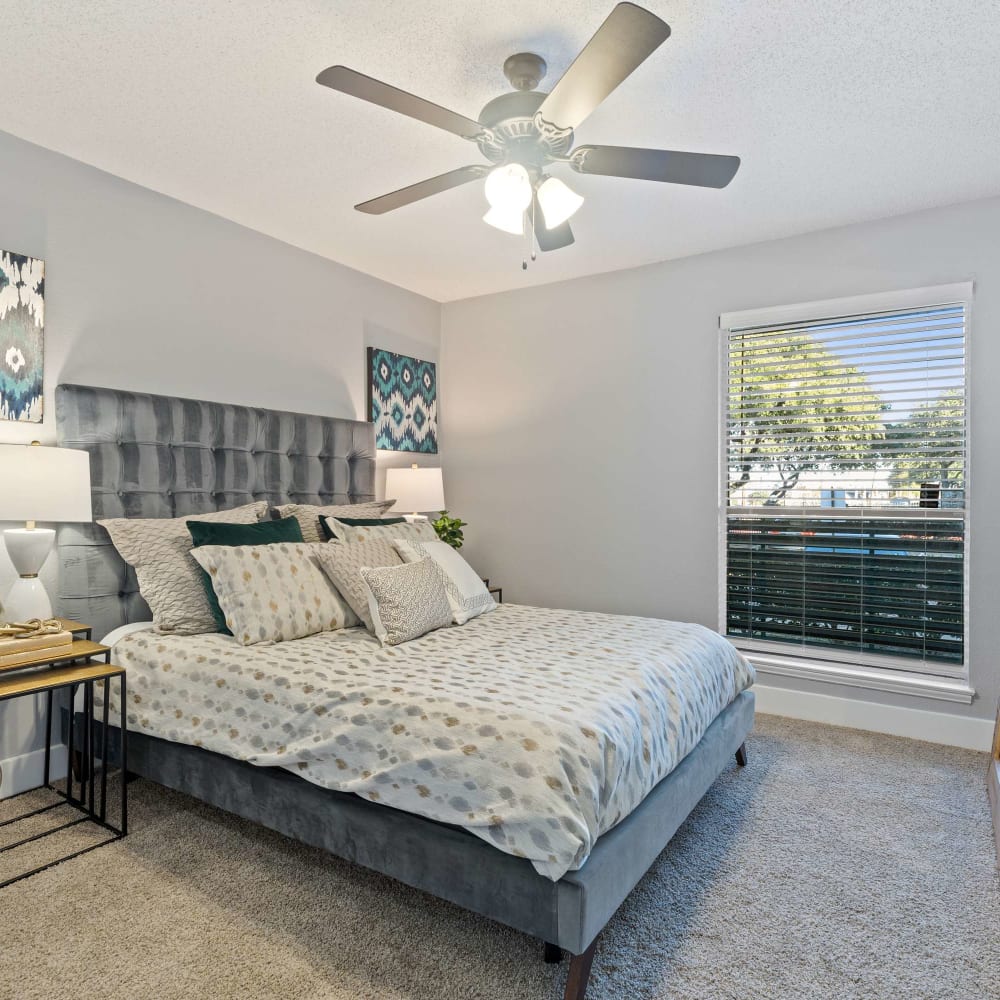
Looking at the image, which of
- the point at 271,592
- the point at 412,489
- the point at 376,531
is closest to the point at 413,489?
the point at 412,489

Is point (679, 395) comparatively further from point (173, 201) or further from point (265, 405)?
point (173, 201)

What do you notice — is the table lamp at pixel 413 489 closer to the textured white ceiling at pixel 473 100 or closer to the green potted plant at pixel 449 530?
the green potted plant at pixel 449 530

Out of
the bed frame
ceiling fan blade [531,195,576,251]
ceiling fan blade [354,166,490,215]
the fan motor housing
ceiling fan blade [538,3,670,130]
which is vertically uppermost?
the fan motor housing

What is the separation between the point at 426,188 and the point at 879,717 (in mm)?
3223

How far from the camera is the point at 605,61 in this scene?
64.2 inches

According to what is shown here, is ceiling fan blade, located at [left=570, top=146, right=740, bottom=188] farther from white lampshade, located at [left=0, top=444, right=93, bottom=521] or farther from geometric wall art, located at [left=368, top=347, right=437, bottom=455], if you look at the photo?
geometric wall art, located at [left=368, top=347, right=437, bottom=455]

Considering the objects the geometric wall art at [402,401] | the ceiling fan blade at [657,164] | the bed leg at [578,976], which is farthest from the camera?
the geometric wall art at [402,401]

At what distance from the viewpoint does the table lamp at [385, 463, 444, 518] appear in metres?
4.02

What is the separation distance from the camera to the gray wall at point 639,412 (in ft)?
10.4

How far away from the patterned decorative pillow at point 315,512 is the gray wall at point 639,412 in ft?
3.90

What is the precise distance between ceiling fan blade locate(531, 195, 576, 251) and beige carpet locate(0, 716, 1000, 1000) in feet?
7.26

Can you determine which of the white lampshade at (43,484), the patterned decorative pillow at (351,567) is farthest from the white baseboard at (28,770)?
the patterned decorative pillow at (351,567)

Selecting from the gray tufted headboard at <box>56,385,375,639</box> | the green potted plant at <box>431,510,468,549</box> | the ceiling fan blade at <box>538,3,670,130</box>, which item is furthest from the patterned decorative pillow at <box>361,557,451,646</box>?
the ceiling fan blade at <box>538,3,670,130</box>

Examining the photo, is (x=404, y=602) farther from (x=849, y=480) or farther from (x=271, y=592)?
(x=849, y=480)
